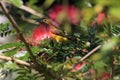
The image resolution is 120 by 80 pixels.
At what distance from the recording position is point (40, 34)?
1.06 meters

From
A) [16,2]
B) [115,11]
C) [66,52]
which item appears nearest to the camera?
[115,11]

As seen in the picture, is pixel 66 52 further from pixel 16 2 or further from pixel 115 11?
pixel 115 11

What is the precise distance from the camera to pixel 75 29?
887mm

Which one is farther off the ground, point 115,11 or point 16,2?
point 16,2

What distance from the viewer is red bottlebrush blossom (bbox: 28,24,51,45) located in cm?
104

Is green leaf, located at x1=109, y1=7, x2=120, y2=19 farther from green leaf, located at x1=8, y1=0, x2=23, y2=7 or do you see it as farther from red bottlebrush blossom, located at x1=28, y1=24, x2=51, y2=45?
red bottlebrush blossom, located at x1=28, y1=24, x2=51, y2=45

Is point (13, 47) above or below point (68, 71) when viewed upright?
above

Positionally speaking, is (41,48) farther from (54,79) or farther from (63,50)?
(54,79)

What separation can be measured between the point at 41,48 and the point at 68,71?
24cm

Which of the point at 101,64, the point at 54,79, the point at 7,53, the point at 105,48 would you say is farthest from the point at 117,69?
the point at 105,48

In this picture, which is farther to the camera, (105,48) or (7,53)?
(7,53)

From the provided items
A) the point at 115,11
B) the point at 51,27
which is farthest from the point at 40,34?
the point at 115,11

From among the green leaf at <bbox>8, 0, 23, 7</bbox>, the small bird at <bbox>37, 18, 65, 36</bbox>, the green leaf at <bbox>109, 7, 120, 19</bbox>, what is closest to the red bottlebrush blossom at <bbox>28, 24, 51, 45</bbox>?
the small bird at <bbox>37, 18, 65, 36</bbox>

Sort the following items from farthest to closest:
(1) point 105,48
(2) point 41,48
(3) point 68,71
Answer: (2) point 41,48 → (3) point 68,71 → (1) point 105,48
